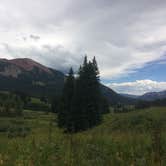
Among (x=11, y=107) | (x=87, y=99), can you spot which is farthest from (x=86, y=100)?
(x=11, y=107)

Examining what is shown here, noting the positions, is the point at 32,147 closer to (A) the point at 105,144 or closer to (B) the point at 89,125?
(A) the point at 105,144

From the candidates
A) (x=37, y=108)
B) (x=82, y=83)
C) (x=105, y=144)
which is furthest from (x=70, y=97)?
(x=37, y=108)

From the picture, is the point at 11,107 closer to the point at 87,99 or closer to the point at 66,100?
the point at 66,100

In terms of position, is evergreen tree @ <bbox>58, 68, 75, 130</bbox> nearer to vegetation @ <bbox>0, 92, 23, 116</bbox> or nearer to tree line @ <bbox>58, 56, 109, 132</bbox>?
tree line @ <bbox>58, 56, 109, 132</bbox>

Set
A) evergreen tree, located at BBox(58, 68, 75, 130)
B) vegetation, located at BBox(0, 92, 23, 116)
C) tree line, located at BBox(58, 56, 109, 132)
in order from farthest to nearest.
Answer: vegetation, located at BBox(0, 92, 23, 116)
evergreen tree, located at BBox(58, 68, 75, 130)
tree line, located at BBox(58, 56, 109, 132)

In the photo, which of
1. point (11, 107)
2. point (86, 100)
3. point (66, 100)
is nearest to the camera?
point (86, 100)

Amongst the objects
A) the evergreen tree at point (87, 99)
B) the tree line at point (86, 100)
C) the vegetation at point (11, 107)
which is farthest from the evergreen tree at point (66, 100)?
the vegetation at point (11, 107)

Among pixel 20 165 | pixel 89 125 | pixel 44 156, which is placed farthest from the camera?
pixel 89 125

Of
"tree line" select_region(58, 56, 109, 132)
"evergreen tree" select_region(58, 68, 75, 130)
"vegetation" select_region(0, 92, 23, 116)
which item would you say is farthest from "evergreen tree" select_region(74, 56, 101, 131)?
"vegetation" select_region(0, 92, 23, 116)

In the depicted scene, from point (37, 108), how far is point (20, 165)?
488 ft

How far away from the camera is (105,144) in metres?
8.18

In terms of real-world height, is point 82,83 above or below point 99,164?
above

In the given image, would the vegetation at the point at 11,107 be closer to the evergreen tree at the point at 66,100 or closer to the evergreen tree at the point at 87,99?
the evergreen tree at the point at 66,100

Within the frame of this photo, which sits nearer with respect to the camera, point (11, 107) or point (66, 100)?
point (66, 100)
